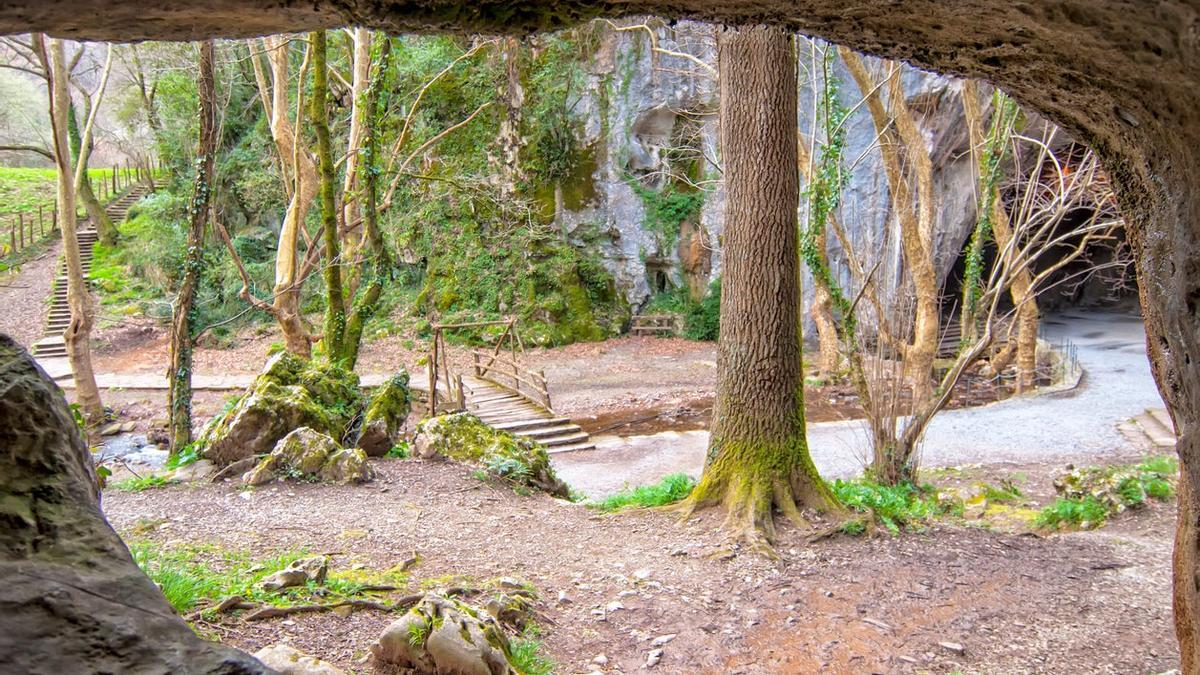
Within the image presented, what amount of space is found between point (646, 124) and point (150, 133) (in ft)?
65.0

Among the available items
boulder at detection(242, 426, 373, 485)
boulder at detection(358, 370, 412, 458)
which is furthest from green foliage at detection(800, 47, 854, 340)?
boulder at detection(242, 426, 373, 485)

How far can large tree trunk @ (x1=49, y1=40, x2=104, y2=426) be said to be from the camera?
12.5 meters

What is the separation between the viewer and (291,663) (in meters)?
3.11

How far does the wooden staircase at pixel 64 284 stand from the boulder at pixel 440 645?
18.6 metres

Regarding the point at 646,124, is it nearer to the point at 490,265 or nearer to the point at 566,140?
the point at 566,140

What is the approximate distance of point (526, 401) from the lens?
53.4 feet

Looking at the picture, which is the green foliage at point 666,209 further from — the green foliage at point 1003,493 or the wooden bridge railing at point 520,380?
the green foliage at point 1003,493

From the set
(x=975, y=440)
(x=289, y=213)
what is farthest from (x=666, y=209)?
(x=975, y=440)

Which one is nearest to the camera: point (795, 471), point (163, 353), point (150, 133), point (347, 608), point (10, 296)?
point (347, 608)

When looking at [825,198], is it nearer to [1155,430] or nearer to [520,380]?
[1155,430]

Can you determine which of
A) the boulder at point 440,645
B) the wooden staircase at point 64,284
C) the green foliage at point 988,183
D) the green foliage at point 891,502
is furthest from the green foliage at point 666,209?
the boulder at point 440,645

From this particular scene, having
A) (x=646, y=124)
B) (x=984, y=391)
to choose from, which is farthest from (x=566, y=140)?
(x=984, y=391)

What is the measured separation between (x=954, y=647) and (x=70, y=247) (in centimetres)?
1464

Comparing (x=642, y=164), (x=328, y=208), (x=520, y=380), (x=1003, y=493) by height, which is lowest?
(x=1003, y=493)
